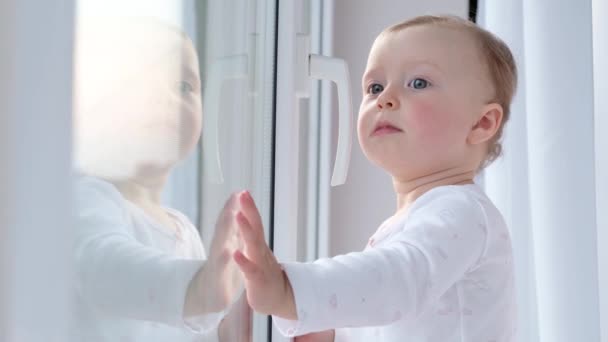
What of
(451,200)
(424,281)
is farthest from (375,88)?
(424,281)

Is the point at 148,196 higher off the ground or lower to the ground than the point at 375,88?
lower

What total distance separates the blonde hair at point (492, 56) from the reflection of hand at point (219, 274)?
414 mm

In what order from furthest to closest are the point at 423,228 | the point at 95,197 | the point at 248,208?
the point at 423,228 < the point at 248,208 < the point at 95,197

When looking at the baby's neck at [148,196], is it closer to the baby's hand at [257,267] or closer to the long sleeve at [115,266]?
the long sleeve at [115,266]

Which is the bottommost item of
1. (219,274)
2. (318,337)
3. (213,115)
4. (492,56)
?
(318,337)

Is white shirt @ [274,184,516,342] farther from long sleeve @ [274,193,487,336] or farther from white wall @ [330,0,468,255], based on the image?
white wall @ [330,0,468,255]

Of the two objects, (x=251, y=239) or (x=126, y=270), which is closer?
(x=126, y=270)

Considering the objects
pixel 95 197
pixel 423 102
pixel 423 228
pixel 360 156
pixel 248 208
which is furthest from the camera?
pixel 360 156

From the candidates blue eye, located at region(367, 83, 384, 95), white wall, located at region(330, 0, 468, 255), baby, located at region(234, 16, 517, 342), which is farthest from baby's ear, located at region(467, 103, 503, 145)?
white wall, located at region(330, 0, 468, 255)

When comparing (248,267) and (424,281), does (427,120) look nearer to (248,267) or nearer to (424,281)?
(424,281)

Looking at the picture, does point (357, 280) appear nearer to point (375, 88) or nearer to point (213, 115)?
point (213, 115)

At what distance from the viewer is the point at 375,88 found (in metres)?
0.89

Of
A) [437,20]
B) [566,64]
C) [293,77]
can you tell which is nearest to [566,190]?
[566,64]

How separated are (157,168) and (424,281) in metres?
0.32
